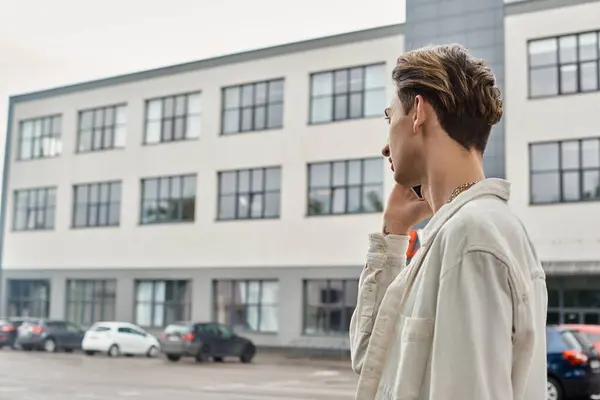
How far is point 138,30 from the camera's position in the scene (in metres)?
7.66

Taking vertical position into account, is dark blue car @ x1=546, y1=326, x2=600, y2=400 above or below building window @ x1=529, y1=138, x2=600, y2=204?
below

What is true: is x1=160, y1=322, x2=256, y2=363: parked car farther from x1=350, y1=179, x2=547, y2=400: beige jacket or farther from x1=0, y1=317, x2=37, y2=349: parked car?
x1=350, y1=179, x2=547, y2=400: beige jacket

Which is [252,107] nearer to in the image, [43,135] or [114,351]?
[114,351]

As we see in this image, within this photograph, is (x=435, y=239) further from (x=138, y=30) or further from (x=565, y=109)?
(x=565, y=109)

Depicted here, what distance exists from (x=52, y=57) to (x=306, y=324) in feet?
62.9

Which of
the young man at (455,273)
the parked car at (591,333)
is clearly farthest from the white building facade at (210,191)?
the young man at (455,273)

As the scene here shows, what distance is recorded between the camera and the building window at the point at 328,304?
26406 mm

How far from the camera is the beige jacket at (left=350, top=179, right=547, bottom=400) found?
127 cm

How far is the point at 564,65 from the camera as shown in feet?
77.4

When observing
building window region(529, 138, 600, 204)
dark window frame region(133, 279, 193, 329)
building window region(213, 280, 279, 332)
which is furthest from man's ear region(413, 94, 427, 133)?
dark window frame region(133, 279, 193, 329)

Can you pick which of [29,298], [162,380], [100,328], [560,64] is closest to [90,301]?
[29,298]

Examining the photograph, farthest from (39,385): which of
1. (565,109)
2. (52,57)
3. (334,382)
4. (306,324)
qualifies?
(565,109)

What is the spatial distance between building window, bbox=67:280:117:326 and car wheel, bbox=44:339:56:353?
4.37m

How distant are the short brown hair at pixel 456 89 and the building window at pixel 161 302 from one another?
28.9 meters
